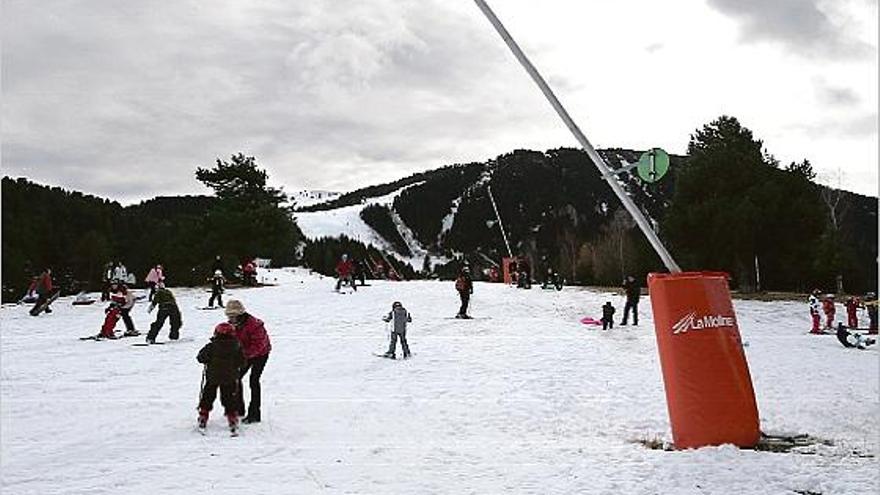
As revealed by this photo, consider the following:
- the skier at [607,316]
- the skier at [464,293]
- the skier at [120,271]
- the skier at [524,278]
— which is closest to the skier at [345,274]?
the skier at [524,278]

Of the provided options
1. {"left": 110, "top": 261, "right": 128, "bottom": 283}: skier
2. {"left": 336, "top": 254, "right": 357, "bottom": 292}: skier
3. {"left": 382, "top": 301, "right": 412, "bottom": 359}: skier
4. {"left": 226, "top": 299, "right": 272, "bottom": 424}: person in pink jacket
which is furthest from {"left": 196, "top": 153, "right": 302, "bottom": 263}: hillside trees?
{"left": 226, "top": 299, "right": 272, "bottom": 424}: person in pink jacket

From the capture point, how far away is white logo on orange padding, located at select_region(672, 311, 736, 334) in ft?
29.3

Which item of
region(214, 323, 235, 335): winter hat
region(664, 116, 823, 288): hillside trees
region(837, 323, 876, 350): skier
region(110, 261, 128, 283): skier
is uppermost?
region(664, 116, 823, 288): hillside trees

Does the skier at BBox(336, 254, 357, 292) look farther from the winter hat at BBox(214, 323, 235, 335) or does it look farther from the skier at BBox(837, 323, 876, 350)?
the winter hat at BBox(214, 323, 235, 335)

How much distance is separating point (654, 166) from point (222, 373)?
6.01m

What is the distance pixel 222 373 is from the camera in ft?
34.7

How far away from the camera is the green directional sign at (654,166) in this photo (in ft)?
29.5

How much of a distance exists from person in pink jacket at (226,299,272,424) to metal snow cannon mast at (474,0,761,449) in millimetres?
5278

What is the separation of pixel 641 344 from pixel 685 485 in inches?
563

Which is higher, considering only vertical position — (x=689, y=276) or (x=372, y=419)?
(x=689, y=276)

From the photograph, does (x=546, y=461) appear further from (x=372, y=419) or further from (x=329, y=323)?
(x=329, y=323)

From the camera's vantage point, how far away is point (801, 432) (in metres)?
10.0

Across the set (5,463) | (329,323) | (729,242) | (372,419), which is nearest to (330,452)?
(372,419)

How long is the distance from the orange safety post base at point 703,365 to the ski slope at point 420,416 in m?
0.39
